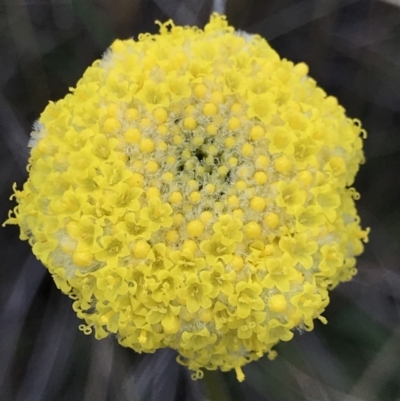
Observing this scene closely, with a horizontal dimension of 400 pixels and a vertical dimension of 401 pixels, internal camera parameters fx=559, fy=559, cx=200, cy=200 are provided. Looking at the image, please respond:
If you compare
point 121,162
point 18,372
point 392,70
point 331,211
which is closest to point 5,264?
point 18,372

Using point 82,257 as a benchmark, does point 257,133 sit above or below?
above

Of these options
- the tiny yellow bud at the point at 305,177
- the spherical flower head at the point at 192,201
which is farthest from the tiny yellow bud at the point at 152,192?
the tiny yellow bud at the point at 305,177

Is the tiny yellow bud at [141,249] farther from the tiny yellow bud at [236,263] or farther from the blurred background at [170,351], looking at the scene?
the blurred background at [170,351]

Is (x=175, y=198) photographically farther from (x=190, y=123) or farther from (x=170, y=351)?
(x=170, y=351)

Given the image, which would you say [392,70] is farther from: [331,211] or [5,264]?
[5,264]

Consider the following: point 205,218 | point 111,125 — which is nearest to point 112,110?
point 111,125
